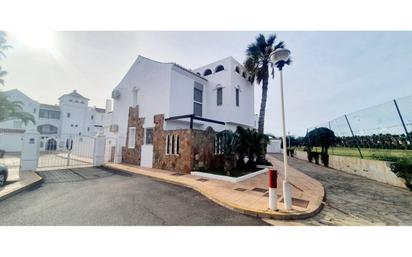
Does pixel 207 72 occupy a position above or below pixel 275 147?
above

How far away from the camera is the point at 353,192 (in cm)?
605

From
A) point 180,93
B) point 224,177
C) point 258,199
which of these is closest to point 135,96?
point 180,93

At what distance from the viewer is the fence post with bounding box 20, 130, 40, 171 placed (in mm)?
8462

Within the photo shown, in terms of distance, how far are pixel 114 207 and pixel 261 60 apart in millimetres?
14881

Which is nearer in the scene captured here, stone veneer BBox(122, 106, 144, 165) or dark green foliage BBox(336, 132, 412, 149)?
dark green foliage BBox(336, 132, 412, 149)

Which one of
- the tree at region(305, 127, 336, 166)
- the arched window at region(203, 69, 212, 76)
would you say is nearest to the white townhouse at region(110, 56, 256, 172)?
the arched window at region(203, 69, 212, 76)

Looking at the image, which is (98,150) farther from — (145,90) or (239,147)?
(239,147)

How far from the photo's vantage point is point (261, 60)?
1419 cm

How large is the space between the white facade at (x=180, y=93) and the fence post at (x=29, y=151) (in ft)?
16.5

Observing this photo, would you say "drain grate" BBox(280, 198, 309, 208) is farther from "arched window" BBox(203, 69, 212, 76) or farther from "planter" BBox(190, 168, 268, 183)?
"arched window" BBox(203, 69, 212, 76)

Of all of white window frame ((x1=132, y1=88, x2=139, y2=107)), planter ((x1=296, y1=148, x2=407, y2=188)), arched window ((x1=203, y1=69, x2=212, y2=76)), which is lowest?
planter ((x1=296, y1=148, x2=407, y2=188))

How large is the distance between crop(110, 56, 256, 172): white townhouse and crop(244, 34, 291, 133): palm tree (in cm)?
136

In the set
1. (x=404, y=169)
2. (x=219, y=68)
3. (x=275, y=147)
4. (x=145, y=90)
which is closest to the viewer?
(x=404, y=169)
